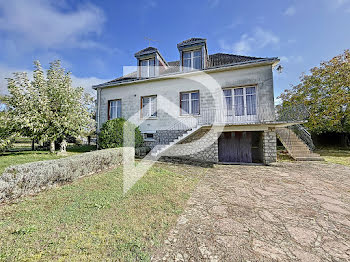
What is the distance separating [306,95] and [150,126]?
15.3 m

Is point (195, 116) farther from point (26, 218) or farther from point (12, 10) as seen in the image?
point (12, 10)

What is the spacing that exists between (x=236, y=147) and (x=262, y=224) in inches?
284

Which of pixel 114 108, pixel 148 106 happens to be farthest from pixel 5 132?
pixel 148 106

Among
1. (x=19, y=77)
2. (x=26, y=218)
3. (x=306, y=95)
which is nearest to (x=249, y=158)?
(x=26, y=218)

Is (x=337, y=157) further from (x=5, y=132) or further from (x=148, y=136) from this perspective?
(x=5, y=132)

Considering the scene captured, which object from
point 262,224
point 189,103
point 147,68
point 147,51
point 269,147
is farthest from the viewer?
point 147,68

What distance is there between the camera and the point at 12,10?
6.34m

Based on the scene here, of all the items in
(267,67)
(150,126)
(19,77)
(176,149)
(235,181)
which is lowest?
(235,181)

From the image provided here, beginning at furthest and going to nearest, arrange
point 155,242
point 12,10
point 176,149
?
point 176,149 → point 12,10 → point 155,242

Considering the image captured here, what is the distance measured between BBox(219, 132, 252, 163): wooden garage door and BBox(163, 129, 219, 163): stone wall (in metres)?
1.44

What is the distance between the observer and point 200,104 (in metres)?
9.38

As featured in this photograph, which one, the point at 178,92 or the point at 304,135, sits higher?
the point at 178,92

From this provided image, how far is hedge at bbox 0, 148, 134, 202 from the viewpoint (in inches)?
120

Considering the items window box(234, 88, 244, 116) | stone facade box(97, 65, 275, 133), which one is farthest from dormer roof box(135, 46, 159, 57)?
window box(234, 88, 244, 116)
